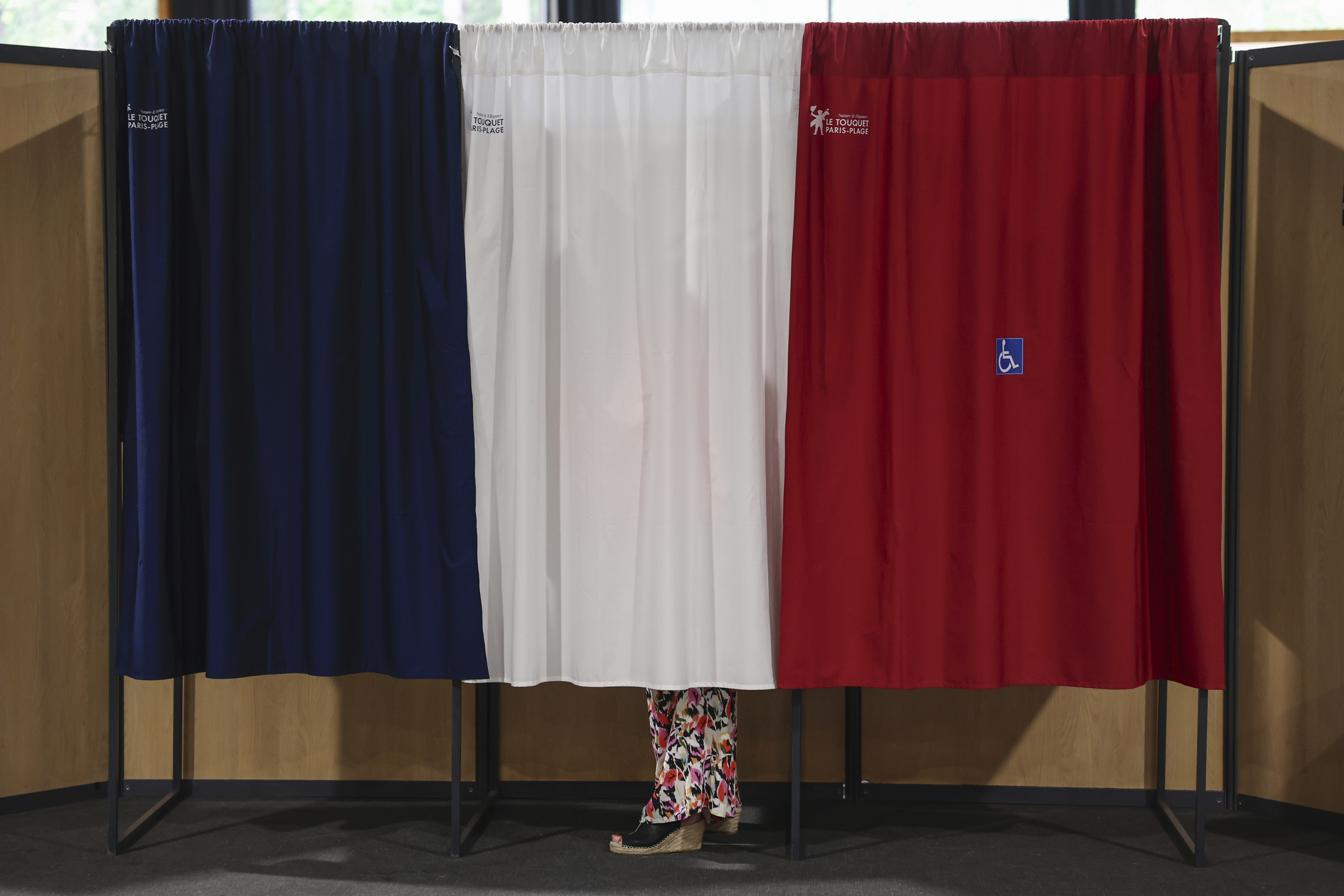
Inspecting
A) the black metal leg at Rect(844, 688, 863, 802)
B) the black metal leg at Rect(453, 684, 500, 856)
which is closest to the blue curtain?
the black metal leg at Rect(453, 684, 500, 856)

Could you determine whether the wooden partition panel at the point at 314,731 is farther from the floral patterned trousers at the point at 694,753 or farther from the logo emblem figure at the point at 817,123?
the logo emblem figure at the point at 817,123

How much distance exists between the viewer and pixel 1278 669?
2.88m

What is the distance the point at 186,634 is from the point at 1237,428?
2.99 m

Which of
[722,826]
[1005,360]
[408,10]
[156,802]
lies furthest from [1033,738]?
[408,10]

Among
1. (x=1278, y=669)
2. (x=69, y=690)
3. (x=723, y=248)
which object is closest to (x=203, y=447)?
(x=69, y=690)

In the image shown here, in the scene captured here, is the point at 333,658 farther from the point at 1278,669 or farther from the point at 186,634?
the point at 1278,669

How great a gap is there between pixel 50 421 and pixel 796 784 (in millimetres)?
2444

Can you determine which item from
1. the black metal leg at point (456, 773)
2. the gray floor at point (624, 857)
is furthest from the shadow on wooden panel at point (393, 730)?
the black metal leg at point (456, 773)

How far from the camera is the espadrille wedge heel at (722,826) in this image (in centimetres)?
273

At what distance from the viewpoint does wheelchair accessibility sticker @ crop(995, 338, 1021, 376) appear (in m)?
2.47

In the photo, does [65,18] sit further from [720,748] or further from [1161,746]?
[1161,746]

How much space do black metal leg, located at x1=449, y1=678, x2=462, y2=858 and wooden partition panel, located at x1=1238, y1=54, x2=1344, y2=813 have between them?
2.31m

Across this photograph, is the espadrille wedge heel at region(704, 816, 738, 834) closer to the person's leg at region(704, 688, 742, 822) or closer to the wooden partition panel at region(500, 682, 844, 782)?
the person's leg at region(704, 688, 742, 822)

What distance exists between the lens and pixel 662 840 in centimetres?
265
